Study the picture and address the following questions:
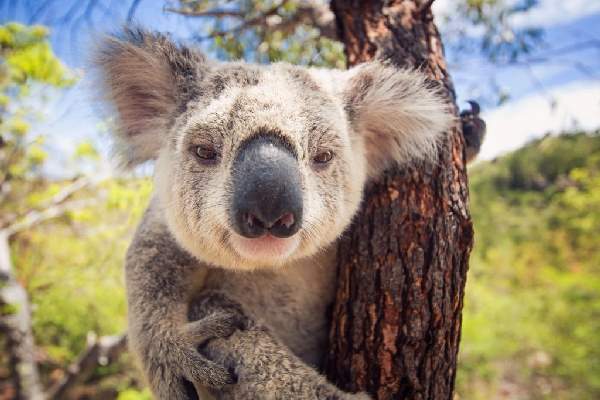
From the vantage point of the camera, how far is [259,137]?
1495mm

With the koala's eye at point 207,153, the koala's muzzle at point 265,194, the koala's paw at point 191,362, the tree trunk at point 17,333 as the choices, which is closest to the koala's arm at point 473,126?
the koala's muzzle at point 265,194

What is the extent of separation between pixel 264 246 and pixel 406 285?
680 millimetres

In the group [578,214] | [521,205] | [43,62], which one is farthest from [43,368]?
[521,205]

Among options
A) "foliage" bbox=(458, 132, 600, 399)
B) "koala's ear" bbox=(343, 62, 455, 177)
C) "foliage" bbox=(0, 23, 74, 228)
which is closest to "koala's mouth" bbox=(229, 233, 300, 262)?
"koala's ear" bbox=(343, 62, 455, 177)

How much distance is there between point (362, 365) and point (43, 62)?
421 centimetres

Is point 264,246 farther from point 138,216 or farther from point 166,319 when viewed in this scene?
point 138,216

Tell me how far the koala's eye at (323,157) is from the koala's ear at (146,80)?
71 centimetres

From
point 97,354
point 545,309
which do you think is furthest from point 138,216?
point 545,309

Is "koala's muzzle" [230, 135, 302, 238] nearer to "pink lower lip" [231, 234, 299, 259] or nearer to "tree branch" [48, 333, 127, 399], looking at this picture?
"pink lower lip" [231, 234, 299, 259]

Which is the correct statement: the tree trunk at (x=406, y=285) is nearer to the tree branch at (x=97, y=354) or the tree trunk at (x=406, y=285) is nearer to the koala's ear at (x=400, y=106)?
the koala's ear at (x=400, y=106)

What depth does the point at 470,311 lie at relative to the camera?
348 inches

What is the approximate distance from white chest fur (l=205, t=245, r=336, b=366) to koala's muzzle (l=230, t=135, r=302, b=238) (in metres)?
0.79

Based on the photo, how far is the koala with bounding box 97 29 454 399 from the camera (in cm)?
150

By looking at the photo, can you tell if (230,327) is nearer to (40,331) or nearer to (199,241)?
(199,241)
